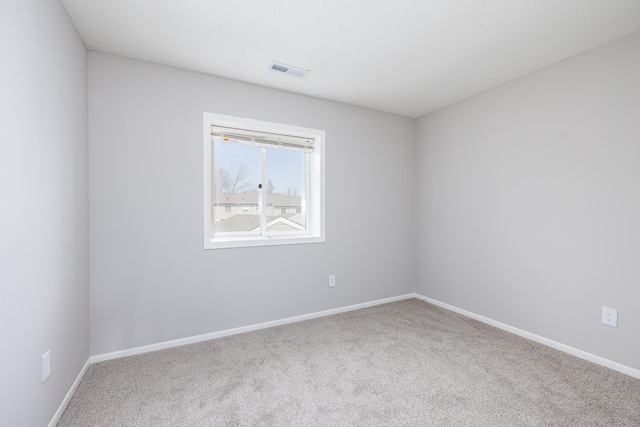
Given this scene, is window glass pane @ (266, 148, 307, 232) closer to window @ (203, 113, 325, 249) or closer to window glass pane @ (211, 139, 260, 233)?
window @ (203, 113, 325, 249)

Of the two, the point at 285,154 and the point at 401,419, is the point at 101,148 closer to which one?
the point at 285,154

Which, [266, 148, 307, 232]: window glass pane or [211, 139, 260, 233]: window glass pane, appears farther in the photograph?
[266, 148, 307, 232]: window glass pane

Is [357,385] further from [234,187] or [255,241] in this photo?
[234,187]

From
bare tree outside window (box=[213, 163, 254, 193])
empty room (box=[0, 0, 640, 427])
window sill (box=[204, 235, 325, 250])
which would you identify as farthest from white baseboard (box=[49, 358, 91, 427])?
bare tree outside window (box=[213, 163, 254, 193])

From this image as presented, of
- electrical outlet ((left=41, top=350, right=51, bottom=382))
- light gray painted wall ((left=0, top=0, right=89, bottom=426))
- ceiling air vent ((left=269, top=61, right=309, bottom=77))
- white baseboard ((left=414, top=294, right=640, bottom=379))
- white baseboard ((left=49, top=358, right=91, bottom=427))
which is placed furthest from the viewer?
ceiling air vent ((left=269, top=61, right=309, bottom=77))

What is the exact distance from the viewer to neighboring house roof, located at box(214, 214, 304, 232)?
2.93 meters

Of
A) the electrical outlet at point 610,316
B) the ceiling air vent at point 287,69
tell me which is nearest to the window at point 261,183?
the ceiling air vent at point 287,69

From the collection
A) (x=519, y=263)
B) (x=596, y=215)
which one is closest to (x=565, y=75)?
(x=596, y=215)

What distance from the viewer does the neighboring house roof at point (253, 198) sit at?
2.90m

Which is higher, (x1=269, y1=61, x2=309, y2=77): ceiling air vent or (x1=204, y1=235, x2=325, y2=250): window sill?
(x1=269, y1=61, x2=309, y2=77): ceiling air vent

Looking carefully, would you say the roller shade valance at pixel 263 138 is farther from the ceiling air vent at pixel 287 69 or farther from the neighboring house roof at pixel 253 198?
the ceiling air vent at pixel 287 69

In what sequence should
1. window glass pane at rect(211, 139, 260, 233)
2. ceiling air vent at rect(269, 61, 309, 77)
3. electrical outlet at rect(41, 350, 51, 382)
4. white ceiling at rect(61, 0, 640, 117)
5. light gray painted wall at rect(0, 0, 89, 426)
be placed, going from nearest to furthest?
light gray painted wall at rect(0, 0, 89, 426), electrical outlet at rect(41, 350, 51, 382), white ceiling at rect(61, 0, 640, 117), ceiling air vent at rect(269, 61, 309, 77), window glass pane at rect(211, 139, 260, 233)

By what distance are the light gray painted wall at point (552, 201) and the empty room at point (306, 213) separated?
Answer: 0.05 feet

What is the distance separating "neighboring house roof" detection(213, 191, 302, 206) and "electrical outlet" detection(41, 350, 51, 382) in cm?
163
